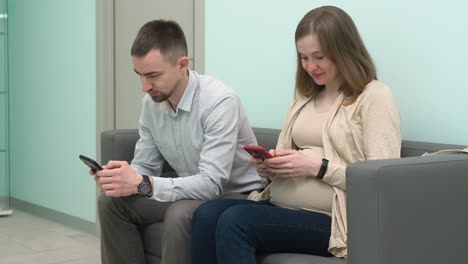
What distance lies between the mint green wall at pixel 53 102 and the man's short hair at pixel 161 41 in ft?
6.64

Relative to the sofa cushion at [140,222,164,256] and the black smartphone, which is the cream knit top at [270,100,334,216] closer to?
the sofa cushion at [140,222,164,256]

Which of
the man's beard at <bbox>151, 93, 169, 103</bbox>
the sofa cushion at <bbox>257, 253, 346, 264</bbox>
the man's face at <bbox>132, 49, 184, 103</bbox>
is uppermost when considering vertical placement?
the man's face at <bbox>132, 49, 184, 103</bbox>

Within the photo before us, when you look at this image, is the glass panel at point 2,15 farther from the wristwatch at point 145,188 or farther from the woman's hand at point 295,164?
the woman's hand at point 295,164

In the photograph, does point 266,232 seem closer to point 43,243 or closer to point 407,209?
point 407,209

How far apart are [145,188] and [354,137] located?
859 mm

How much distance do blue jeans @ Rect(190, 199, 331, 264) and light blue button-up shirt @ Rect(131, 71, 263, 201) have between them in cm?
40

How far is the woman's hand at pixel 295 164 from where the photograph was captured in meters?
2.49

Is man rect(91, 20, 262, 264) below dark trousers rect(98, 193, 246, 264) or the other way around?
the other way around

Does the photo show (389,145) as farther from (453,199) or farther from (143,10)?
(143,10)

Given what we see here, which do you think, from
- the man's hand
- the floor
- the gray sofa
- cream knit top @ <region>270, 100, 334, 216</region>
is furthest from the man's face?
the floor

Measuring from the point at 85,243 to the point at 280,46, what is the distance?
6.60 feet

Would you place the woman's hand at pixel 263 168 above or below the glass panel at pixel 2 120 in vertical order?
above

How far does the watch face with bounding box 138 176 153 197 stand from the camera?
109 inches

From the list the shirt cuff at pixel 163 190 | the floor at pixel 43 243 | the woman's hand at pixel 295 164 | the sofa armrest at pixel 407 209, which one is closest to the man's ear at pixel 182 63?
the shirt cuff at pixel 163 190
